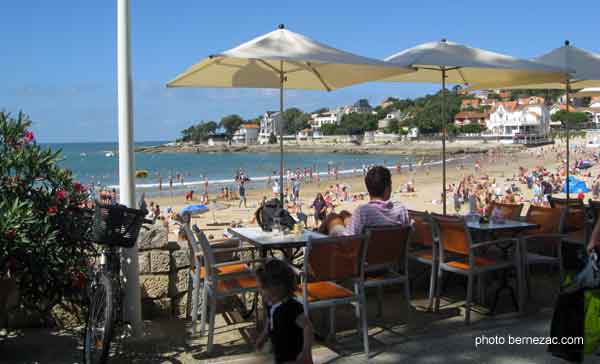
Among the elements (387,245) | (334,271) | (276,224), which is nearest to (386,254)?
(387,245)

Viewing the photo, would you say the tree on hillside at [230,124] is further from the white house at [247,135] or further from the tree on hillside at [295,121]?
the tree on hillside at [295,121]

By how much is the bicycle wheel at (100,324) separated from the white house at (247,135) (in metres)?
135

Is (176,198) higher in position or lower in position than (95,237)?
lower

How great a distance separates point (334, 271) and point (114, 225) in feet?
4.49

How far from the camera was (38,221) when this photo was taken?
10.8 feet

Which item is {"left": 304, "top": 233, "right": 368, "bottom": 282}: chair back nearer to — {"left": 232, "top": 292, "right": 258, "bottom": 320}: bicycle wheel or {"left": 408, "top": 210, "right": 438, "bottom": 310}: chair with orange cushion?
{"left": 408, "top": 210, "right": 438, "bottom": 310}: chair with orange cushion

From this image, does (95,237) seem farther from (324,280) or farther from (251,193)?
(251,193)

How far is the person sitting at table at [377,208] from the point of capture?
3.88 meters

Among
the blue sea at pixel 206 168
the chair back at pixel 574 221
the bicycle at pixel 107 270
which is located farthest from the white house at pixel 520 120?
the bicycle at pixel 107 270

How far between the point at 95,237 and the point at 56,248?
0.37m

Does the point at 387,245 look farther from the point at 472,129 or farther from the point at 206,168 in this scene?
the point at 472,129

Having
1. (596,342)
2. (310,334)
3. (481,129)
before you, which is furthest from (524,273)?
(481,129)

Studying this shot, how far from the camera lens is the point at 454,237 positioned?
425cm

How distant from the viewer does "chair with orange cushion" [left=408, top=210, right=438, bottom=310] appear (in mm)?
4445
